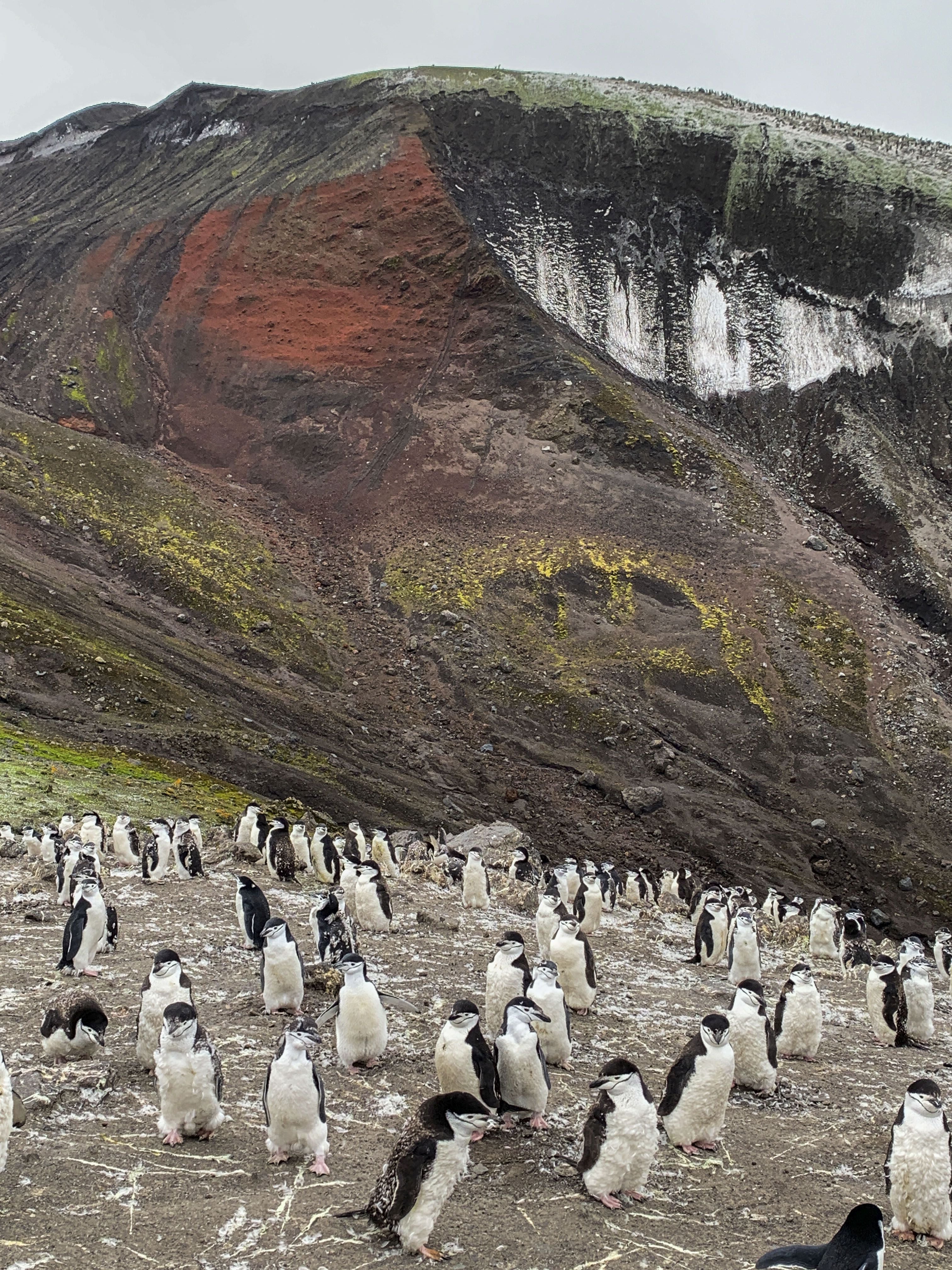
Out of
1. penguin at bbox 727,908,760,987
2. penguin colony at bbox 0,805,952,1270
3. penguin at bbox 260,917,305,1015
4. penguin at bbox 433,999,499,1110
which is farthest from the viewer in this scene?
penguin at bbox 727,908,760,987

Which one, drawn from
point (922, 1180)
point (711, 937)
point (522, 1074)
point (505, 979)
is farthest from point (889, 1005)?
point (522, 1074)

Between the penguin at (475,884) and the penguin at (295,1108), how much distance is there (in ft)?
39.1

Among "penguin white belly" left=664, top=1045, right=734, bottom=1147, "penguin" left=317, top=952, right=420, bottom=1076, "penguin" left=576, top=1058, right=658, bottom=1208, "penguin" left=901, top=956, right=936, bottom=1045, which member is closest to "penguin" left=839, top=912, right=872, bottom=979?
"penguin" left=901, top=956, right=936, bottom=1045

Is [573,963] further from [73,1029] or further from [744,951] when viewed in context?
[73,1029]

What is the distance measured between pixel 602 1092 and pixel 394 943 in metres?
7.34

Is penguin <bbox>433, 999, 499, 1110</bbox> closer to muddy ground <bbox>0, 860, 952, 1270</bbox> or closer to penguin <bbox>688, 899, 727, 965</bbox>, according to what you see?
muddy ground <bbox>0, 860, 952, 1270</bbox>

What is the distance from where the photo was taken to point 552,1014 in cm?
991

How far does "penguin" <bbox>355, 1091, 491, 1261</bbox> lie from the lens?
6.66 meters

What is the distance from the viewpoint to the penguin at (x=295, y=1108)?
7.66 meters

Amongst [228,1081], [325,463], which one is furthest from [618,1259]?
[325,463]

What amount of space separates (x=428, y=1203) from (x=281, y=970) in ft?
14.4

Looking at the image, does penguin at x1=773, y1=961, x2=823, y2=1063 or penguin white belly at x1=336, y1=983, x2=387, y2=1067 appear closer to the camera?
penguin white belly at x1=336, y1=983, x2=387, y2=1067

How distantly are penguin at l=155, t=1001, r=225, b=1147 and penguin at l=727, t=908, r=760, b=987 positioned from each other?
9.22m

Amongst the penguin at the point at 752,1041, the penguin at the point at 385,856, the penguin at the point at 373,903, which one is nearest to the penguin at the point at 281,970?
the penguin at the point at 752,1041
